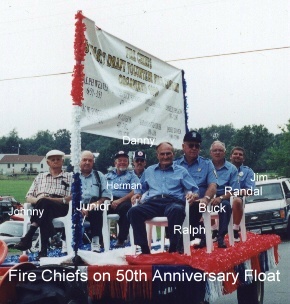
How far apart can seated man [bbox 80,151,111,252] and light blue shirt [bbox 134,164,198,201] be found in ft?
3.84

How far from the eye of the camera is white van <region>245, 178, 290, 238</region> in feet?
71.6

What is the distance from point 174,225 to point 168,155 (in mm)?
999

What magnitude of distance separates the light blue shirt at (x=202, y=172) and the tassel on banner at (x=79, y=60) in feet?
7.68

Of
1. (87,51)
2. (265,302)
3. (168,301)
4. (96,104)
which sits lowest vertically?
(265,302)

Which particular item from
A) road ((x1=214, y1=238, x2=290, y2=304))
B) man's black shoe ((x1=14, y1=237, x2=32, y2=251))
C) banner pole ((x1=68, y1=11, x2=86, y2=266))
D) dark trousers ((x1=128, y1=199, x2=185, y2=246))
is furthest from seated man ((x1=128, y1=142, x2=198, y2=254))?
road ((x1=214, y1=238, x2=290, y2=304))

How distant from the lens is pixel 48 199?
7996mm

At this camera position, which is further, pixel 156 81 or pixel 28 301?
pixel 156 81

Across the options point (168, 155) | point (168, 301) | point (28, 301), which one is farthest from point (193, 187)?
point (28, 301)

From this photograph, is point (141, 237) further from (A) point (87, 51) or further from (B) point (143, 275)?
(A) point (87, 51)

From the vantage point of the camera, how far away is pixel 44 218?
789cm

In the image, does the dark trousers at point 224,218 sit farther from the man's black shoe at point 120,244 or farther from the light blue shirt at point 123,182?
the light blue shirt at point 123,182

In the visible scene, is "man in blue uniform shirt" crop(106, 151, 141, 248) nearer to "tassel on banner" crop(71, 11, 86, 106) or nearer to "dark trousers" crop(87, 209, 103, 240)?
"dark trousers" crop(87, 209, 103, 240)

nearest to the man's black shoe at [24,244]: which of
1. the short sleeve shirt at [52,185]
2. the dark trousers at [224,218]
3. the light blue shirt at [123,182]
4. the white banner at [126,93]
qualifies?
the short sleeve shirt at [52,185]

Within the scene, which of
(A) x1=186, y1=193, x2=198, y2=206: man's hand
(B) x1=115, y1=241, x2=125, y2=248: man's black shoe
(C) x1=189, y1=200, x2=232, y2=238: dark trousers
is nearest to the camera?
(A) x1=186, y1=193, x2=198, y2=206: man's hand
